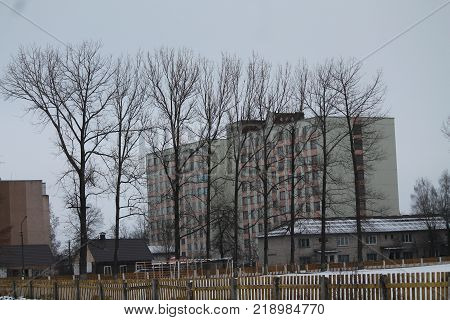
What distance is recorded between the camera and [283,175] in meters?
6.64

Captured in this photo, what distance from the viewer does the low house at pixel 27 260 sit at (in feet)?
27.6

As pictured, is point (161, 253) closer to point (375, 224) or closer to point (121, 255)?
point (121, 255)

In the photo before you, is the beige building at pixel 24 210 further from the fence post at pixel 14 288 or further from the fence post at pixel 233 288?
the fence post at pixel 233 288

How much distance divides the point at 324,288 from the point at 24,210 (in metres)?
3.55

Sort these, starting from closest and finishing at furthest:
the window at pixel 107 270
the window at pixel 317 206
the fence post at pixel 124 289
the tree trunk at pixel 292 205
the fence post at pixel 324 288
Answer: the fence post at pixel 324 288, the tree trunk at pixel 292 205, the window at pixel 317 206, the fence post at pixel 124 289, the window at pixel 107 270

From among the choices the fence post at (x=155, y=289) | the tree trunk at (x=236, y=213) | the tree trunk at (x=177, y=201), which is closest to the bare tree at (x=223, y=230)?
the tree trunk at (x=236, y=213)

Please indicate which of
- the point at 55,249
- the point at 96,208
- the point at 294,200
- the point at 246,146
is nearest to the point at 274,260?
the point at 294,200

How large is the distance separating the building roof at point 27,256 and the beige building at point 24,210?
86 mm

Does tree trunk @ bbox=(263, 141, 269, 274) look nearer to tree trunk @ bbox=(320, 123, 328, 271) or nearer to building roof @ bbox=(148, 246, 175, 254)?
tree trunk @ bbox=(320, 123, 328, 271)

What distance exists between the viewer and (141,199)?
7.54m

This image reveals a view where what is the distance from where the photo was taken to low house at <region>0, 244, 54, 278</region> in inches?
332
